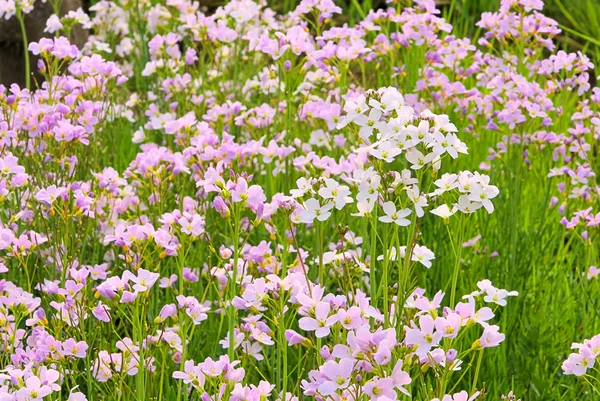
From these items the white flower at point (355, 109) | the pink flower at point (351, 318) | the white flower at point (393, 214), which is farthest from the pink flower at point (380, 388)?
the white flower at point (355, 109)

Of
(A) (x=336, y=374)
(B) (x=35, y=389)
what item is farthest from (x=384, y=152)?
(B) (x=35, y=389)

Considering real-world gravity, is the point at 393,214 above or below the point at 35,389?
above

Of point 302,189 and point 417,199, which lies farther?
point 302,189

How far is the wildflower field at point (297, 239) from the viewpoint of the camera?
1.65 metres

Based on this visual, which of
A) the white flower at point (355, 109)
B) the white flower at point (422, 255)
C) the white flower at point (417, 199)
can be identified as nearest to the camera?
the white flower at point (417, 199)

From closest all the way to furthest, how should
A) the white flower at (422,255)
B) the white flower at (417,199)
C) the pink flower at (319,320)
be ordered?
the pink flower at (319,320)
the white flower at (417,199)
the white flower at (422,255)

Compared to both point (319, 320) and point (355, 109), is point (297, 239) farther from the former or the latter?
point (319, 320)

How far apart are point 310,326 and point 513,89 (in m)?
1.79

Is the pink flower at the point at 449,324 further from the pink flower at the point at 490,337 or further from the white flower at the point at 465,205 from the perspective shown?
the white flower at the point at 465,205

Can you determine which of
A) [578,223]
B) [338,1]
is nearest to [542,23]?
[578,223]

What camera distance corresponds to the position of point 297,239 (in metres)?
2.97

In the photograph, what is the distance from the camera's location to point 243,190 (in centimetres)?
179

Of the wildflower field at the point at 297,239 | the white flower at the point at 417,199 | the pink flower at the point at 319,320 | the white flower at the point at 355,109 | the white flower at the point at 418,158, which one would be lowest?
the wildflower field at the point at 297,239

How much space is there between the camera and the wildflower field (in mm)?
1647
